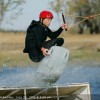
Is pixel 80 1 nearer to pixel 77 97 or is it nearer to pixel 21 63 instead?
pixel 21 63

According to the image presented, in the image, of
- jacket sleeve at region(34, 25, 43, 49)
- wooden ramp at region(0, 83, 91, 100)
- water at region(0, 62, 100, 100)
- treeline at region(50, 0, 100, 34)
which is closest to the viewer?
jacket sleeve at region(34, 25, 43, 49)

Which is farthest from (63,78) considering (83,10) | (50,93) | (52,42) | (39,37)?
(83,10)

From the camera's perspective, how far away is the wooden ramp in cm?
881

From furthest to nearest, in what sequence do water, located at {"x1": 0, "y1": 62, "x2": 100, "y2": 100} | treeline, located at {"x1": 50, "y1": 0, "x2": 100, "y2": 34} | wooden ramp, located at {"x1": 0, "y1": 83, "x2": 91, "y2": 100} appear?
1. treeline, located at {"x1": 50, "y1": 0, "x2": 100, "y2": 34}
2. water, located at {"x1": 0, "y1": 62, "x2": 100, "y2": 100}
3. wooden ramp, located at {"x1": 0, "y1": 83, "x2": 91, "y2": 100}

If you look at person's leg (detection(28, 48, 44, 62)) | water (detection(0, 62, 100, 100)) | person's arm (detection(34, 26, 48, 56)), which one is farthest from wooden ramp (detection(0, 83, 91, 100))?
person's arm (detection(34, 26, 48, 56))

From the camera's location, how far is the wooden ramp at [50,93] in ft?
28.9

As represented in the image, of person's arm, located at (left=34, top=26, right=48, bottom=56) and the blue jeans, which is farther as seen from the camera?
the blue jeans

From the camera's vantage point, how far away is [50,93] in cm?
938

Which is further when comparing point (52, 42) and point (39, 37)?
point (52, 42)

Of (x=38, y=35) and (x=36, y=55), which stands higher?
(x=38, y=35)

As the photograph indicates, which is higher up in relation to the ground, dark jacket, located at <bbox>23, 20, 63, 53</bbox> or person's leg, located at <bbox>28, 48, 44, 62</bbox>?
dark jacket, located at <bbox>23, 20, 63, 53</bbox>

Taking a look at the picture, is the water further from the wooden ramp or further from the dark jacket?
the dark jacket

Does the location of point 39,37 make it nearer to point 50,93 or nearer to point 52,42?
point 52,42

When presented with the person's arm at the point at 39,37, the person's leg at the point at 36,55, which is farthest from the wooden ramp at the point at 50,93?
the person's arm at the point at 39,37
